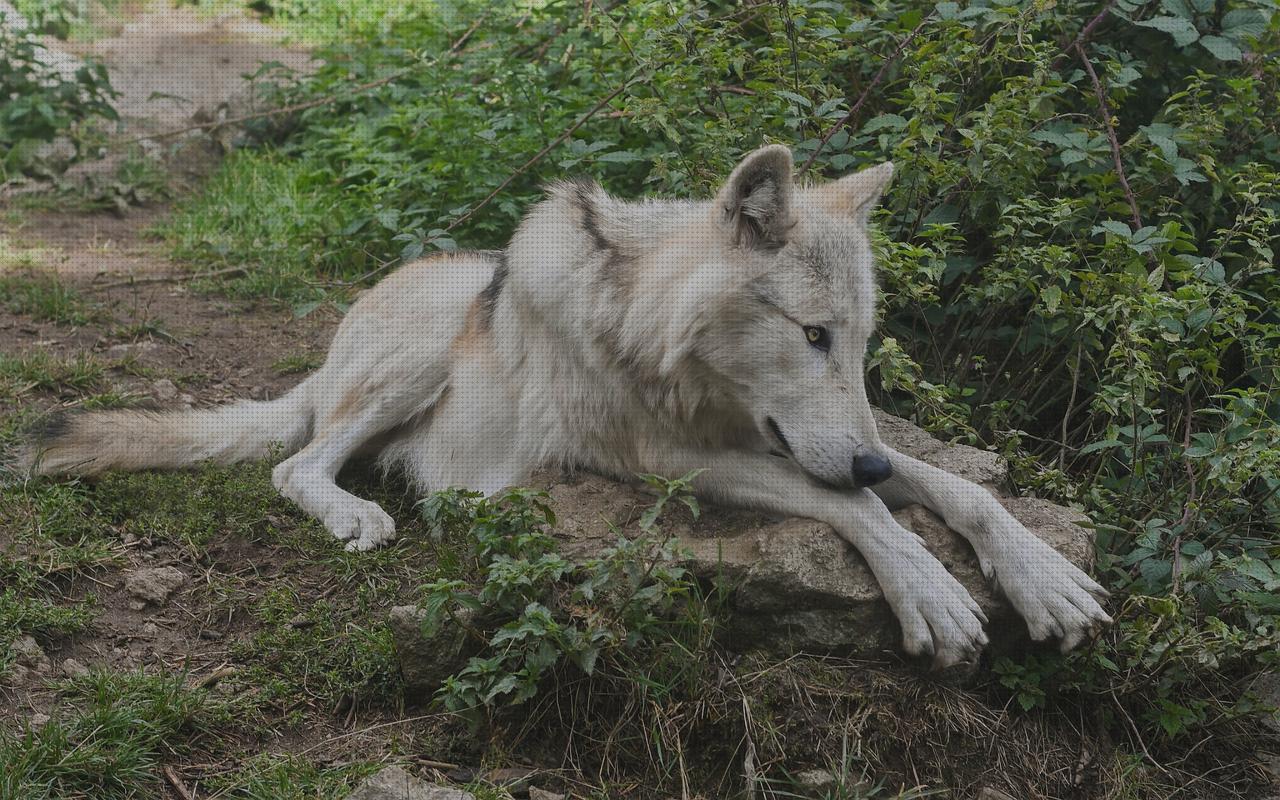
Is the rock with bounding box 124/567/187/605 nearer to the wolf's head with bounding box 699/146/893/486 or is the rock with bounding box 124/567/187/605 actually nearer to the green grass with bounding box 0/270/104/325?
the wolf's head with bounding box 699/146/893/486

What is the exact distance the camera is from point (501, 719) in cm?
338

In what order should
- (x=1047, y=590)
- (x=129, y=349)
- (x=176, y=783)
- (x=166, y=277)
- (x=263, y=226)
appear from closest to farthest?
(x=176, y=783)
(x=1047, y=590)
(x=129, y=349)
(x=166, y=277)
(x=263, y=226)

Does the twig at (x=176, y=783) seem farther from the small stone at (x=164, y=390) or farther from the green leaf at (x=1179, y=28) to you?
the green leaf at (x=1179, y=28)

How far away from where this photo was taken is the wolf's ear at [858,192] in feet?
13.4

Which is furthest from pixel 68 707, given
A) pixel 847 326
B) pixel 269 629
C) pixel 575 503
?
pixel 847 326

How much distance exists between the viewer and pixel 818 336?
146 inches

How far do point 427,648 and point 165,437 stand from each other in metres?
2.08

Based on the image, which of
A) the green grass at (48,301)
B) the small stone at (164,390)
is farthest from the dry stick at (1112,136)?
the green grass at (48,301)

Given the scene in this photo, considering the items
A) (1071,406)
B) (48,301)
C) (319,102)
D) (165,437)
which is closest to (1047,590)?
(1071,406)

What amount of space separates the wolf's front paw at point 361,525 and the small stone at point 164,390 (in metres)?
1.49

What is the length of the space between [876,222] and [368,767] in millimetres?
3116

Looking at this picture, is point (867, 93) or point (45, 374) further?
point (45, 374)

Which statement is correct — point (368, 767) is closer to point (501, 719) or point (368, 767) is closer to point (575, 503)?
point (501, 719)

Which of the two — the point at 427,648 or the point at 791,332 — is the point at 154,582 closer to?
the point at 427,648
